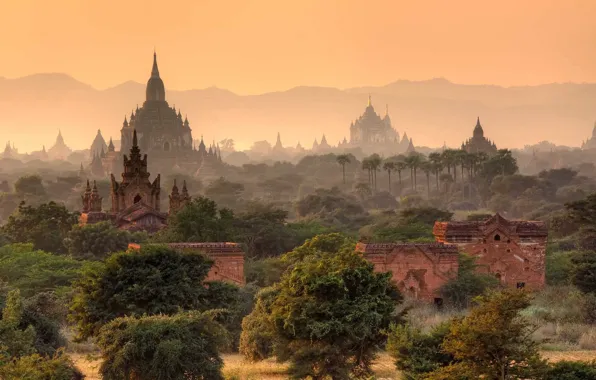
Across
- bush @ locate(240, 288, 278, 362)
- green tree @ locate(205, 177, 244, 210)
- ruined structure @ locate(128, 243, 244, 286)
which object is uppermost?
green tree @ locate(205, 177, 244, 210)

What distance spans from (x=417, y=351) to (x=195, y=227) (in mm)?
24841

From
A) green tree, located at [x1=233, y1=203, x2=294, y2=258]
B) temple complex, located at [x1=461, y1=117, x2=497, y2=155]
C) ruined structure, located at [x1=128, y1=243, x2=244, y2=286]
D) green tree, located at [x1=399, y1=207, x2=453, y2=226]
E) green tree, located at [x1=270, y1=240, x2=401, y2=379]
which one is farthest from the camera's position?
temple complex, located at [x1=461, y1=117, x2=497, y2=155]

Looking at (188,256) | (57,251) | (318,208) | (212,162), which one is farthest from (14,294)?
(212,162)

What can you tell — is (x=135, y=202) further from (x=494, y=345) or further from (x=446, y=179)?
(x=446, y=179)

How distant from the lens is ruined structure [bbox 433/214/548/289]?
38.5 metres

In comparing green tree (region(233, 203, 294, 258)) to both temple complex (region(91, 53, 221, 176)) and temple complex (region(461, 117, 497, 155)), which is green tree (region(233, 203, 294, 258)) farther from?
temple complex (region(461, 117, 497, 155))

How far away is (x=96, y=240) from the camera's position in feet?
154

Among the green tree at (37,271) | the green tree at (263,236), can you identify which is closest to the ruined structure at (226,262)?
the green tree at (37,271)

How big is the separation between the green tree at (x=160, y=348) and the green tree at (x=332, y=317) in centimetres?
167

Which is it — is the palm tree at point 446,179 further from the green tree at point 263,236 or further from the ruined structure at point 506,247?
the ruined structure at point 506,247

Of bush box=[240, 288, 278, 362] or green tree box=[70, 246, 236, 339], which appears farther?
bush box=[240, 288, 278, 362]

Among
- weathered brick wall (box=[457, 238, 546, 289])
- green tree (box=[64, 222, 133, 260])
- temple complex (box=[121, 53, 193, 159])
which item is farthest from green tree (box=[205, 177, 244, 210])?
weathered brick wall (box=[457, 238, 546, 289])

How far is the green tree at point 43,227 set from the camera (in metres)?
54.0

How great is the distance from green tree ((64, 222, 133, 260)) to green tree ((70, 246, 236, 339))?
21830 millimetres
